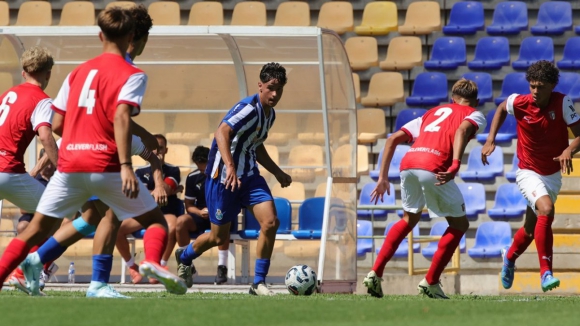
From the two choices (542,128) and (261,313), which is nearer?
(261,313)

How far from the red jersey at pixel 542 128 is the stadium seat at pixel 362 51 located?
893cm

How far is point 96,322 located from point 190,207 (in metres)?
6.47

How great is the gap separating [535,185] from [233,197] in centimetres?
272

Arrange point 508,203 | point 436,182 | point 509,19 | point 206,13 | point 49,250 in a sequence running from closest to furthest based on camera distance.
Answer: point 49,250 → point 436,182 → point 508,203 → point 509,19 → point 206,13

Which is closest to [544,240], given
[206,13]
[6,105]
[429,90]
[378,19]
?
[6,105]

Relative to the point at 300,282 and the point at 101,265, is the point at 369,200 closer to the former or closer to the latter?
the point at 300,282

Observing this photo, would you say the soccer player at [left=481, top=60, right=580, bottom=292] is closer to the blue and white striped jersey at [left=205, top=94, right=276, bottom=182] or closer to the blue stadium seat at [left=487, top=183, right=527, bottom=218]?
the blue and white striped jersey at [left=205, top=94, right=276, bottom=182]

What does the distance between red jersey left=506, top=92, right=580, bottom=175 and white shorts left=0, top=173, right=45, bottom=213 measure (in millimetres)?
4255

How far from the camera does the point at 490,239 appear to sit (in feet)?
48.5

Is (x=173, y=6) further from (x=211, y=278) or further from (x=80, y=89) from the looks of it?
(x=80, y=89)

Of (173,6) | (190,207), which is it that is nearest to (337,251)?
(190,207)

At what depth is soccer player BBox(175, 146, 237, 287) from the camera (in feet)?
38.3

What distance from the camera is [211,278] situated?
1210 cm

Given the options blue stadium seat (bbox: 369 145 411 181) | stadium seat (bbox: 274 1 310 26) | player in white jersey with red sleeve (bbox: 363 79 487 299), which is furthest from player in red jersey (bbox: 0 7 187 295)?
stadium seat (bbox: 274 1 310 26)
